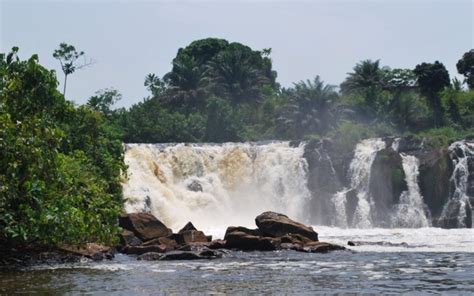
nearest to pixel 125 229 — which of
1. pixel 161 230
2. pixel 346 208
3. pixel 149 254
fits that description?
pixel 161 230

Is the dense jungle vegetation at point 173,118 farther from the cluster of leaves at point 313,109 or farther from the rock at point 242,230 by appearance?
the rock at point 242,230

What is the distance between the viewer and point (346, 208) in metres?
45.4

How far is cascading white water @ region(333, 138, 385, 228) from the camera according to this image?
44.7 metres

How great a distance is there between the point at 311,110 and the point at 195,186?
19.0 meters

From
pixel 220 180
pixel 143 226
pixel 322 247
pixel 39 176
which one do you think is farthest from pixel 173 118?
pixel 39 176

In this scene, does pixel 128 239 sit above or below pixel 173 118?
below

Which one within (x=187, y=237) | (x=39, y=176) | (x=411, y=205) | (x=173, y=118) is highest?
(x=173, y=118)

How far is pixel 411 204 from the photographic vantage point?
4491 cm

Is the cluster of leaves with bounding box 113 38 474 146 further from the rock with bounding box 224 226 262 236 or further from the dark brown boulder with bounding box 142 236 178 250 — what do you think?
the dark brown boulder with bounding box 142 236 178 250

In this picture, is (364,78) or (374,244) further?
(364,78)

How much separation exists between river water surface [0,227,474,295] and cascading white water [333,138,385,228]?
1344cm

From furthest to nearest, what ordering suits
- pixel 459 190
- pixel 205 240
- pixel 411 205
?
pixel 411 205 → pixel 459 190 → pixel 205 240

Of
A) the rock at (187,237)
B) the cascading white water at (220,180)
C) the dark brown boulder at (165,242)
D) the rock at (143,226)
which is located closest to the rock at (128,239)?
the rock at (143,226)

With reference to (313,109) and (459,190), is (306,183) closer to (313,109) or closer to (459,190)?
(459,190)
